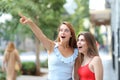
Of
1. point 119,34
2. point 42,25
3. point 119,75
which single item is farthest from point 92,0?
point 42,25

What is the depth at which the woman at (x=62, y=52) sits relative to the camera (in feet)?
12.4

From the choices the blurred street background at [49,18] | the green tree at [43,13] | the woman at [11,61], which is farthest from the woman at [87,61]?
the woman at [11,61]

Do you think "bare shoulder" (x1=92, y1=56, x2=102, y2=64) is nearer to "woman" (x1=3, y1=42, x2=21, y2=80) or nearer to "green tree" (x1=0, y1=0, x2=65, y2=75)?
"green tree" (x1=0, y1=0, x2=65, y2=75)

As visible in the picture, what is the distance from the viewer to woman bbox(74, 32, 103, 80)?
3514 mm

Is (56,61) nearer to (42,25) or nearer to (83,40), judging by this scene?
(83,40)

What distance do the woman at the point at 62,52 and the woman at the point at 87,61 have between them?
Result: 3.5 inches

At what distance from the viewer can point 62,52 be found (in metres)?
3.85

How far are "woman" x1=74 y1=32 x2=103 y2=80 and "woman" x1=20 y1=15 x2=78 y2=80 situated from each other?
88mm

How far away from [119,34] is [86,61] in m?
5.98

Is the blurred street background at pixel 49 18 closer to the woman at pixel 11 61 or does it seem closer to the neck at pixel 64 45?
the woman at pixel 11 61

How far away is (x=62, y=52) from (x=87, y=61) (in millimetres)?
319

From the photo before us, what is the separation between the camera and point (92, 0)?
376 inches

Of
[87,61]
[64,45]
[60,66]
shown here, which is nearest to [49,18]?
[64,45]

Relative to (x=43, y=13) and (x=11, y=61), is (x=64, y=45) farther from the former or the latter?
(x=43, y=13)
